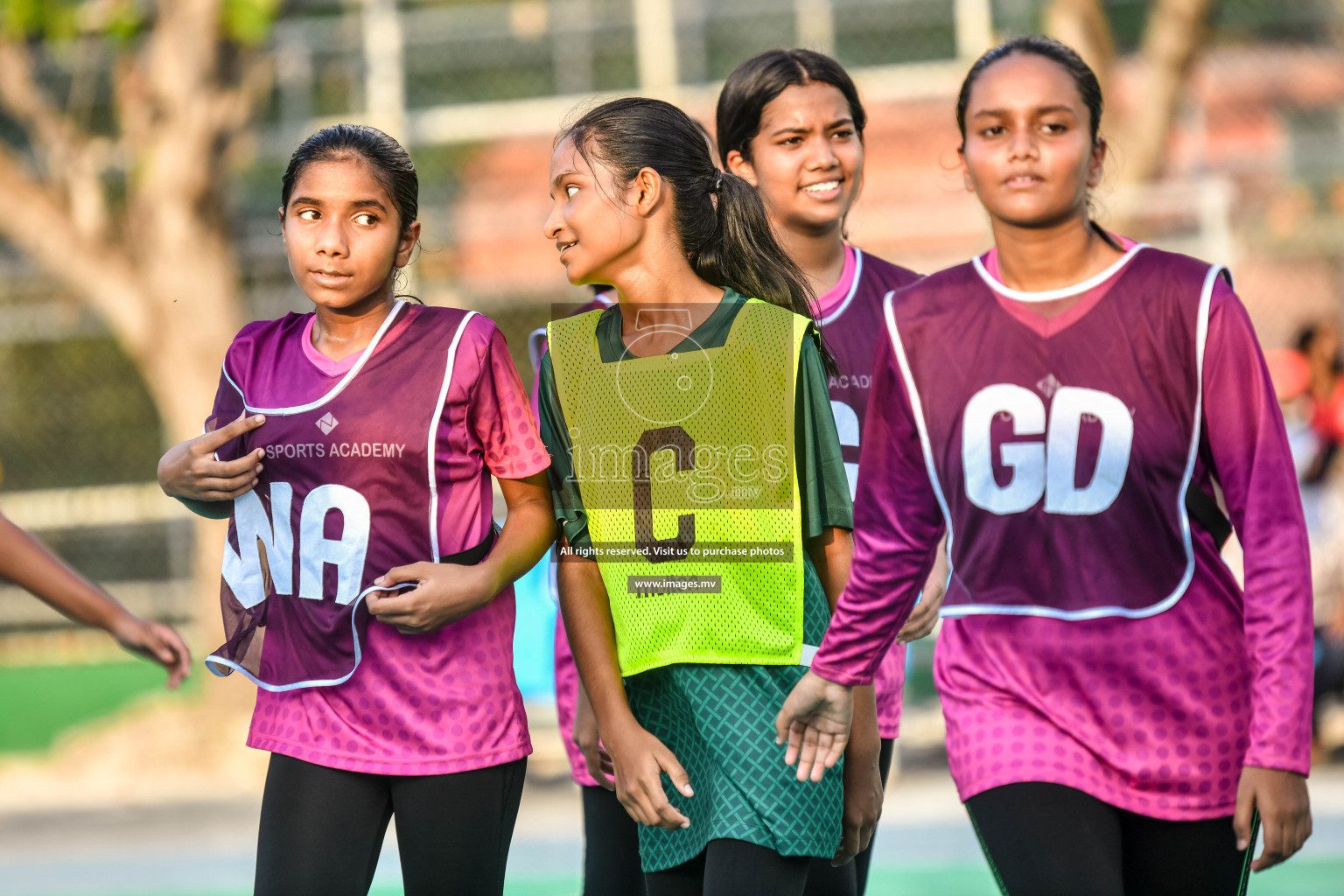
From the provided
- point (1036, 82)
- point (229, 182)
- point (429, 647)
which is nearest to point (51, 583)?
point (429, 647)

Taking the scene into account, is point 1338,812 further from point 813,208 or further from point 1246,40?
point 1246,40

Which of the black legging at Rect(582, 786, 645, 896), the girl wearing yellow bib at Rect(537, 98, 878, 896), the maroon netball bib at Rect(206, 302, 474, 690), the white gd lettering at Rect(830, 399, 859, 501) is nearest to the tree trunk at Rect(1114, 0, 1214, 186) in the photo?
the white gd lettering at Rect(830, 399, 859, 501)

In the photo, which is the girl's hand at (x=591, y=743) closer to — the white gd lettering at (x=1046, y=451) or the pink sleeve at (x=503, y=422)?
the pink sleeve at (x=503, y=422)

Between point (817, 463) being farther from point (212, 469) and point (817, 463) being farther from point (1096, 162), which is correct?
point (212, 469)

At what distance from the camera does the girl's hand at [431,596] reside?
2664 mm

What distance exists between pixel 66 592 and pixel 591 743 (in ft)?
3.45

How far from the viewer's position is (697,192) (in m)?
2.81

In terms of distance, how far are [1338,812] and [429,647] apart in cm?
495

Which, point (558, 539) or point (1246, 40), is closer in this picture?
point (558, 539)

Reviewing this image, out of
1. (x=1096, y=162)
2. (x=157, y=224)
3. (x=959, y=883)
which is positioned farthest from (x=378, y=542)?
(x=157, y=224)

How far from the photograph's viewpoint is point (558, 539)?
2.88 meters

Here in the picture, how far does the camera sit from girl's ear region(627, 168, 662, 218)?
2729mm

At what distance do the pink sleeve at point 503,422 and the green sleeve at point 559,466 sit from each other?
2 centimetres

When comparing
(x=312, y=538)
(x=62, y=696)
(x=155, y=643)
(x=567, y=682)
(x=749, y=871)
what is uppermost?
(x=312, y=538)
